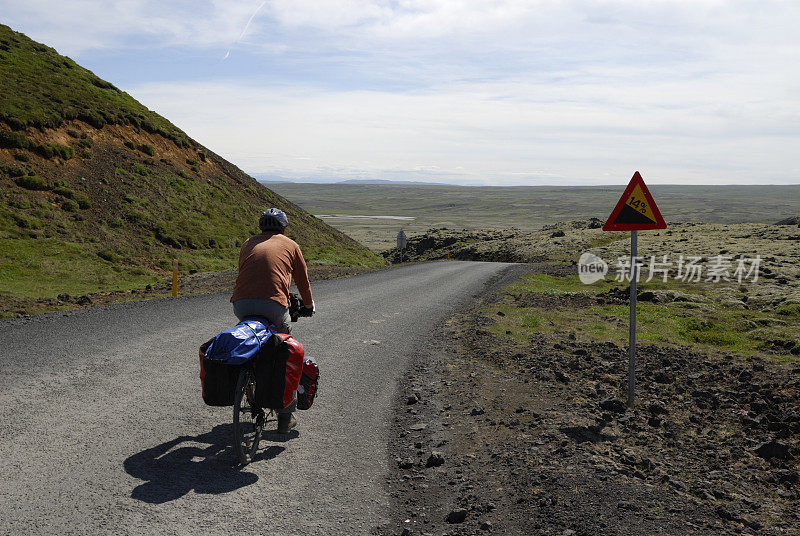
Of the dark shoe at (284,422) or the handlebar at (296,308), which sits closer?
the handlebar at (296,308)

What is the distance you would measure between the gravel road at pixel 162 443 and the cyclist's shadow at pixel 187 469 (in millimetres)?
17

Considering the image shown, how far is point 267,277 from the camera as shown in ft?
19.8

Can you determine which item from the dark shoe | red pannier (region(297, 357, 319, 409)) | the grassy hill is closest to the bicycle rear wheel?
the dark shoe

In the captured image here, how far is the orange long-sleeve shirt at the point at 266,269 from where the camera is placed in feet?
19.8

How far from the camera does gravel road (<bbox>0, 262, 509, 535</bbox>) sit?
4.71m

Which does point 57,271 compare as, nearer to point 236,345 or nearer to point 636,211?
point 236,345

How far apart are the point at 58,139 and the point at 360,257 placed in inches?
839

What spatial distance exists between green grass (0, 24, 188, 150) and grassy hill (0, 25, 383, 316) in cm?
10

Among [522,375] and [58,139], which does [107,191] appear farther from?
[522,375]

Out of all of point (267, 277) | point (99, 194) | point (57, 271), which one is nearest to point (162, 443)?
point (267, 277)

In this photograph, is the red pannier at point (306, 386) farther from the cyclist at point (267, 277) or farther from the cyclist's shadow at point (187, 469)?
the cyclist's shadow at point (187, 469)

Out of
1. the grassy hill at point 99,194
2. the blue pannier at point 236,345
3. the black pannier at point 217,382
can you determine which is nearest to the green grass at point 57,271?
the grassy hill at point 99,194

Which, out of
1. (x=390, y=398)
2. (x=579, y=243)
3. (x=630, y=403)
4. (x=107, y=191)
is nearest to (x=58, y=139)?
(x=107, y=191)

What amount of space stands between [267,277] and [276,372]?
101 centimetres
